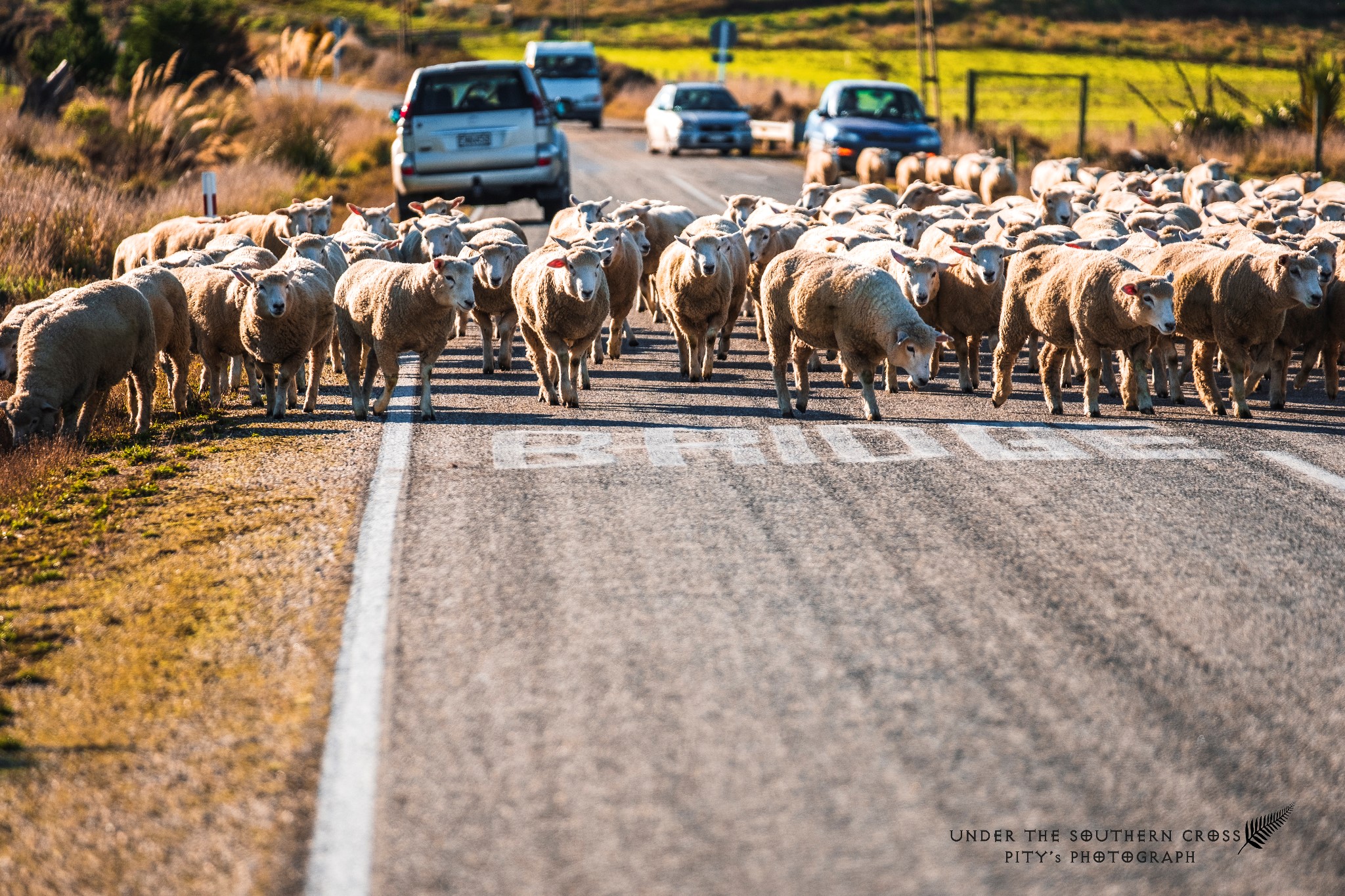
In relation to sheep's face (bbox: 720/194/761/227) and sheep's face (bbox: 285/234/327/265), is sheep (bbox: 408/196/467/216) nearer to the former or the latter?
sheep's face (bbox: 720/194/761/227)

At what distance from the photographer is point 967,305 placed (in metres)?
12.3

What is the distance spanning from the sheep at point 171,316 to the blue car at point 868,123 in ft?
61.9

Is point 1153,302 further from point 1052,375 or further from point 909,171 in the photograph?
point 909,171

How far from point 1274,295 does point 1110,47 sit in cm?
6791

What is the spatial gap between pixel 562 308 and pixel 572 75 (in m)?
37.9

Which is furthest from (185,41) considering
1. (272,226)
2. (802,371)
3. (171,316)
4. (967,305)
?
(802,371)

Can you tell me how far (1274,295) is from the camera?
35.2ft

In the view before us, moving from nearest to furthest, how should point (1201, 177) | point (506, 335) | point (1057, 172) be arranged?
point (506, 335), point (1201, 177), point (1057, 172)

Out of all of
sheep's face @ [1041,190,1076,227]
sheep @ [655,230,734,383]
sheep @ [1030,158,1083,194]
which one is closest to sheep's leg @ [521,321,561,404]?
sheep @ [655,230,734,383]

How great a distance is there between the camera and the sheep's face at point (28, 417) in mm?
9836

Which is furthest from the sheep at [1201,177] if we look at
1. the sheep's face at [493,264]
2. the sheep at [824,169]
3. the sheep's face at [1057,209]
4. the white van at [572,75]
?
the white van at [572,75]

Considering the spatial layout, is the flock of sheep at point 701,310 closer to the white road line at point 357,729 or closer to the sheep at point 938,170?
the white road line at point 357,729

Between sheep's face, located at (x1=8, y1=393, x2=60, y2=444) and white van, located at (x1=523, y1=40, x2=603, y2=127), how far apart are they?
38.4 metres

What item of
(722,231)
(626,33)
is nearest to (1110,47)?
(626,33)
